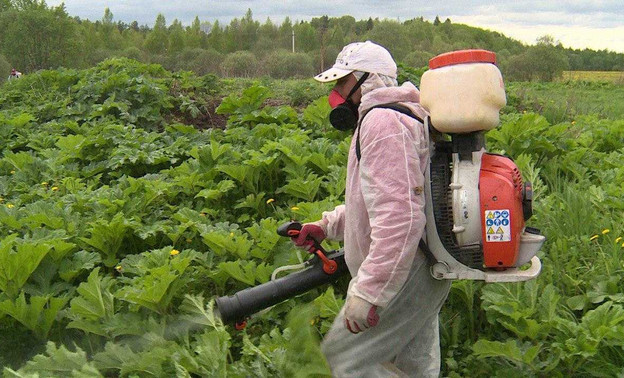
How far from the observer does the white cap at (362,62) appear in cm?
316

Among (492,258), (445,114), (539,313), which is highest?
(445,114)

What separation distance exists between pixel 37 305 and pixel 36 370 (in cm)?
95

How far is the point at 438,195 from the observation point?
306 centimetres

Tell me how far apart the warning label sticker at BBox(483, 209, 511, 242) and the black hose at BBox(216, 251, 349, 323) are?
34.3 inches

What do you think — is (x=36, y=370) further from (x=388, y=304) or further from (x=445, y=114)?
(x=445, y=114)

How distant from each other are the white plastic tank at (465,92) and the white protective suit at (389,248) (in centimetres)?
17

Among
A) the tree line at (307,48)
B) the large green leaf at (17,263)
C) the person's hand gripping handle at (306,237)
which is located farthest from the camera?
the tree line at (307,48)

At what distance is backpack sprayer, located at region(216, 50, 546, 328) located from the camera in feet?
9.45

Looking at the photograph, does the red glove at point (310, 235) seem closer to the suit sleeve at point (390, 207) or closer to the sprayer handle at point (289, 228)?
the sprayer handle at point (289, 228)

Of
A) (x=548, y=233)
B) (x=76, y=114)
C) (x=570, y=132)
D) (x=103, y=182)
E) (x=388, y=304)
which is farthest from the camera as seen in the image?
(x=76, y=114)

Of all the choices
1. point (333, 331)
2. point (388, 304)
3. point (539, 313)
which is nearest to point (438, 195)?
point (388, 304)

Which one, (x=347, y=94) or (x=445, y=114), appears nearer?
(x=445, y=114)

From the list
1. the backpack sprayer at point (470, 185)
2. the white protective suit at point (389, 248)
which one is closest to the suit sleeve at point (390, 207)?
the white protective suit at point (389, 248)

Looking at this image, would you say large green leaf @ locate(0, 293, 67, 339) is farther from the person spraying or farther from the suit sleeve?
the suit sleeve
